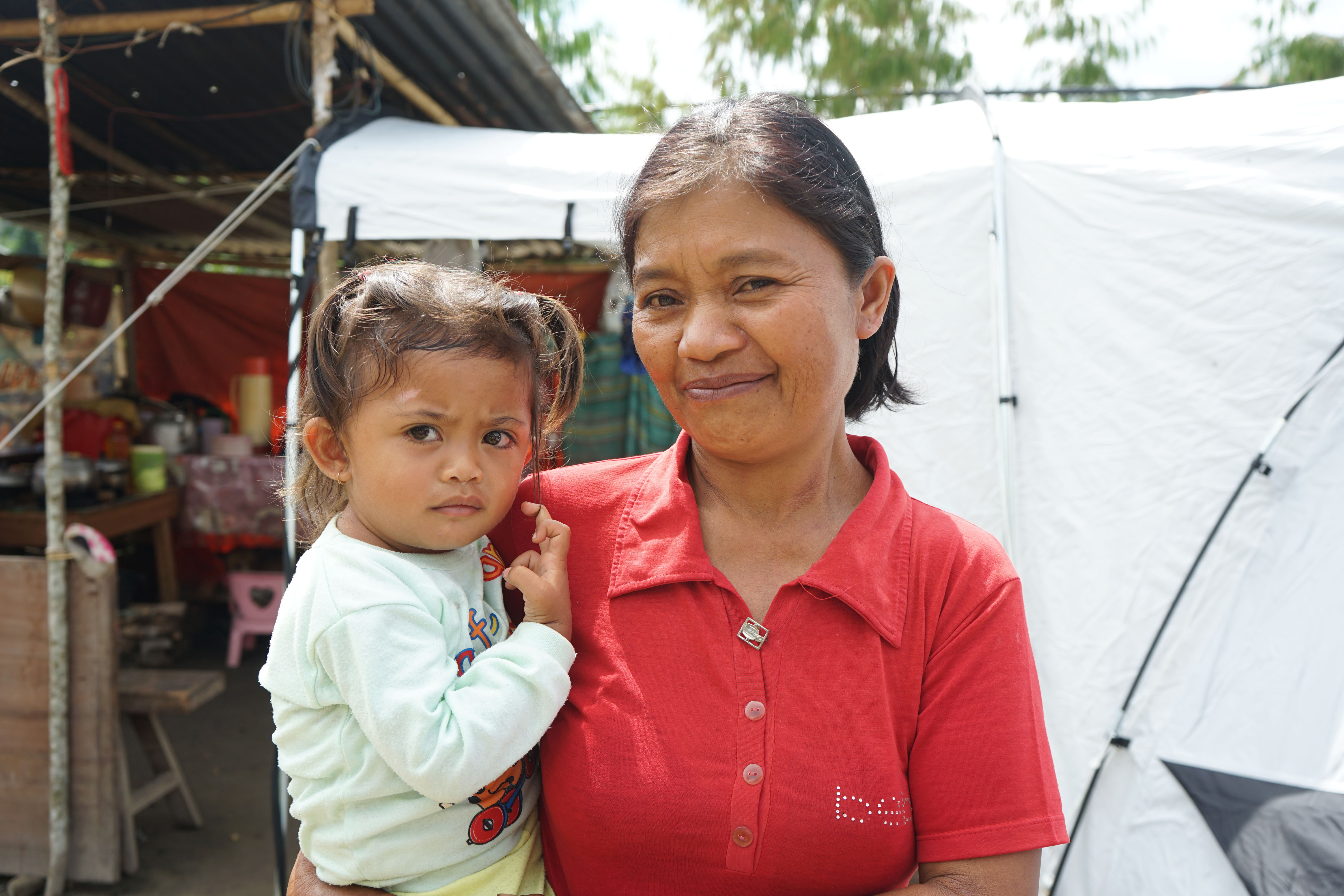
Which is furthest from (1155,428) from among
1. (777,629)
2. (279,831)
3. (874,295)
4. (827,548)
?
(279,831)

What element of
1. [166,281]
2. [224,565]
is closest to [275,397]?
[224,565]

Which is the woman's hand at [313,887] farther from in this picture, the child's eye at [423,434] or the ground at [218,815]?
the ground at [218,815]

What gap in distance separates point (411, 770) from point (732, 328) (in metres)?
0.72

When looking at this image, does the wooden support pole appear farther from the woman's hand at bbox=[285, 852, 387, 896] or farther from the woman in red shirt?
the woman's hand at bbox=[285, 852, 387, 896]

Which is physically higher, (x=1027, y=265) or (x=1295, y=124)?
(x=1295, y=124)

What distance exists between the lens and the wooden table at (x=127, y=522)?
475 cm

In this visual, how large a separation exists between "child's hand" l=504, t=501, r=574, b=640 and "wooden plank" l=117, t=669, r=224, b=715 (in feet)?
9.85

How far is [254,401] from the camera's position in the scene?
6.66 metres

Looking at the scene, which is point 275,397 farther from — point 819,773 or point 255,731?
point 819,773

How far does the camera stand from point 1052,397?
285cm

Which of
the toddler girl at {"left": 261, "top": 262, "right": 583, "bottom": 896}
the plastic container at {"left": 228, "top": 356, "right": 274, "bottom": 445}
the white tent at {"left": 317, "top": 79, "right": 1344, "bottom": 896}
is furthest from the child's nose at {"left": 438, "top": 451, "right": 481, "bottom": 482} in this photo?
the plastic container at {"left": 228, "top": 356, "right": 274, "bottom": 445}

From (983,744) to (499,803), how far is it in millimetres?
688

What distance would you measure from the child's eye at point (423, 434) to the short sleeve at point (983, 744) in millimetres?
777

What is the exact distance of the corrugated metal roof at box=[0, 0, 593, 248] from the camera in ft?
13.0
